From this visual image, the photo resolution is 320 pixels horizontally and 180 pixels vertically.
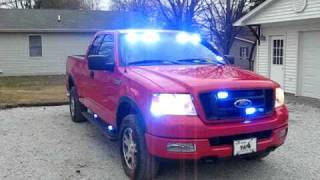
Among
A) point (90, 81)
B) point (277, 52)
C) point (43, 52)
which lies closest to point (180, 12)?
point (43, 52)

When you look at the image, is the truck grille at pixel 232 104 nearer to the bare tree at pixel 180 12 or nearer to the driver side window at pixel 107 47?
the driver side window at pixel 107 47

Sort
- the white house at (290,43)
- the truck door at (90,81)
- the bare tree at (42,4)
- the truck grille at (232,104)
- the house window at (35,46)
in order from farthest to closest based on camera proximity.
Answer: the bare tree at (42,4) → the house window at (35,46) → the white house at (290,43) → the truck door at (90,81) → the truck grille at (232,104)

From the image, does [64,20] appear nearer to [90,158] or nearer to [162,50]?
[90,158]

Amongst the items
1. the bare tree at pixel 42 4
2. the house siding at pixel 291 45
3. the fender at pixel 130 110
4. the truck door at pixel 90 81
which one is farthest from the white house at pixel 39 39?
the fender at pixel 130 110

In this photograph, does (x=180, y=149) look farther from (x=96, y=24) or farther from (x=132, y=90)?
(x=96, y=24)

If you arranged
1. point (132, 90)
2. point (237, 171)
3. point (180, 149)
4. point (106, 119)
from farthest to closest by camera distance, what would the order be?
Answer: point (106, 119) → point (237, 171) → point (132, 90) → point (180, 149)

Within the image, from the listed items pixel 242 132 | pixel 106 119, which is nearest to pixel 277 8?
pixel 106 119

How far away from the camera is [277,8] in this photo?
15.9 meters

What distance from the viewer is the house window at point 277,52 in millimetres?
16625

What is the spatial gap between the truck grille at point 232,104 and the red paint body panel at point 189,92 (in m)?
0.06

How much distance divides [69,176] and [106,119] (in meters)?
1.26

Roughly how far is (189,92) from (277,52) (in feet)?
42.8

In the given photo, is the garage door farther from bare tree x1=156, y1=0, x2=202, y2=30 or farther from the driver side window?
bare tree x1=156, y1=0, x2=202, y2=30

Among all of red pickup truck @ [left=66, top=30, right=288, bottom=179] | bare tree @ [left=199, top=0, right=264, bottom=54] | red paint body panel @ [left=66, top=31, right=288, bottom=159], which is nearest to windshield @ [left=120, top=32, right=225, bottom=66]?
red pickup truck @ [left=66, top=30, right=288, bottom=179]
